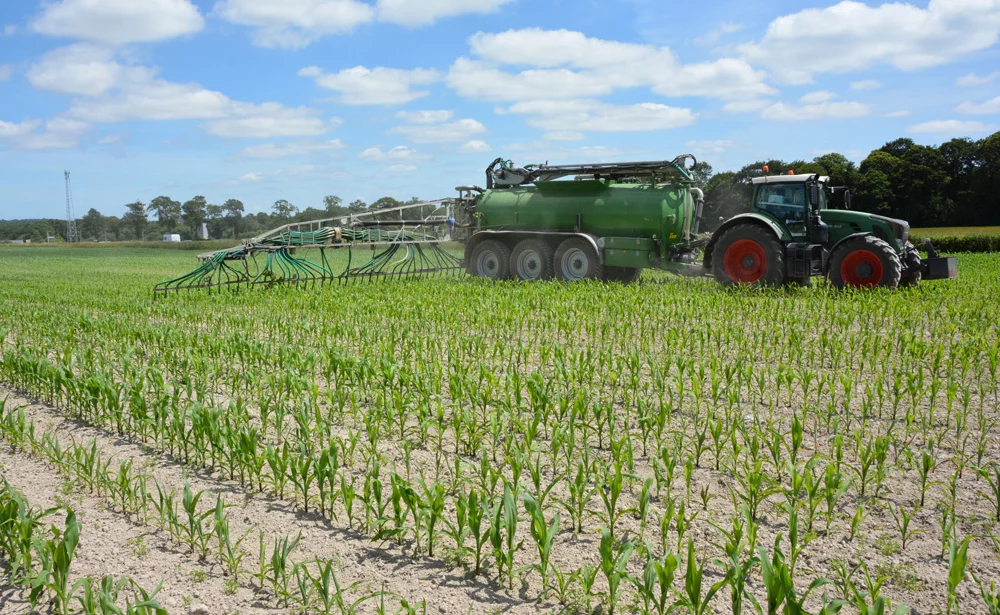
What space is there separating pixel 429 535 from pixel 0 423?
12.2 ft

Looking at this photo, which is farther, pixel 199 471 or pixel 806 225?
pixel 806 225

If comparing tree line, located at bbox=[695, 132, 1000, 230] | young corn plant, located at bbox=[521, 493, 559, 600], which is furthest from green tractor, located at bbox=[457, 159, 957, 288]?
tree line, located at bbox=[695, 132, 1000, 230]

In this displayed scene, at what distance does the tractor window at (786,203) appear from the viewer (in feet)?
38.6

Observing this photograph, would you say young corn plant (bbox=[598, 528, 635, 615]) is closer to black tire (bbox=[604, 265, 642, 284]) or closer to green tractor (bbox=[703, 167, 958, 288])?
green tractor (bbox=[703, 167, 958, 288])

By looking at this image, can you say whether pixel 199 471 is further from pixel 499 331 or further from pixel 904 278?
pixel 904 278

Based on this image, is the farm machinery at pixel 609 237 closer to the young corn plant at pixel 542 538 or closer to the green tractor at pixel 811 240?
the green tractor at pixel 811 240

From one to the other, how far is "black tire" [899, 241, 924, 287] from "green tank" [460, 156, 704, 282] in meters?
3.43

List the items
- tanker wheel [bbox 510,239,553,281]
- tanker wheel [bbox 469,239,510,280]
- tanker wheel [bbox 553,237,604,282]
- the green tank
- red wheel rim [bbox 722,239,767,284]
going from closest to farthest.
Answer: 1. red wheel rim [bbox 722,239,767,284]
2. the green tank
3. tanker wheel [bbox 553,237,604,282]
4. tanker wheel [bbox 510,239,553,281]
5. tanker wheel [bbox 469,239,510,280]

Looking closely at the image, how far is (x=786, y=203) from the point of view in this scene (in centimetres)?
1191

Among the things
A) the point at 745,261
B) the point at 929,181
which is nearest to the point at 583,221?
the point at 745,261

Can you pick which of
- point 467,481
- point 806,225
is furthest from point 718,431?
point 806,225

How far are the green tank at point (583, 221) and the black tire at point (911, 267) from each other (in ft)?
11.2

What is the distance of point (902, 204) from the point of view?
35344 mm

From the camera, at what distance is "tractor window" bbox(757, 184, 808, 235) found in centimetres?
1177
